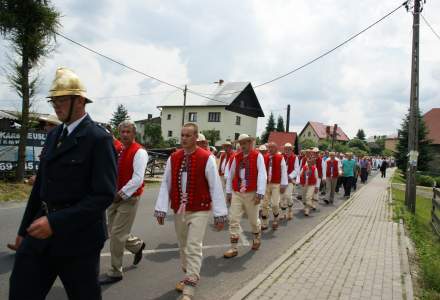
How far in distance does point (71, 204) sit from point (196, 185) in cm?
233

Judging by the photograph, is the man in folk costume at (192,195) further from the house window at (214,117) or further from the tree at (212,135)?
the house window at (214,117)

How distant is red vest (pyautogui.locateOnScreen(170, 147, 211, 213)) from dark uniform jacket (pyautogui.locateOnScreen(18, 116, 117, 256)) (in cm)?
214

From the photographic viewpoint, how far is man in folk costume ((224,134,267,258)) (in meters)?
7.10

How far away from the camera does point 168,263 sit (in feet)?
20.4

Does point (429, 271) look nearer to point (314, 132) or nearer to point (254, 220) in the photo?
point (254, 220)

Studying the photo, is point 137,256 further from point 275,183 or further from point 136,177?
point 275,183

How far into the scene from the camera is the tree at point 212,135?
4902cm

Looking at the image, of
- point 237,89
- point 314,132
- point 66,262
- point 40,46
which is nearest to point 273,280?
point 66,262

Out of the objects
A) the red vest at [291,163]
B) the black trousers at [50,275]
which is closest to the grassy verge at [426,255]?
the red vest at [291,163]

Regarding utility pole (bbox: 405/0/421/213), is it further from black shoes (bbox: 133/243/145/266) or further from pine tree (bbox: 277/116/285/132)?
pine tree (bbox: 277/116/285/132)

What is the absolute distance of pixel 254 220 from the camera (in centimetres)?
725

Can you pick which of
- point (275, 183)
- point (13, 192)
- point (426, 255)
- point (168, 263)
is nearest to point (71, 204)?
point (168, 263)

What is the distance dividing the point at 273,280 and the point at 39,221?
3728 mm

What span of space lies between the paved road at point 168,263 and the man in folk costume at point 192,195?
453 millimetres
